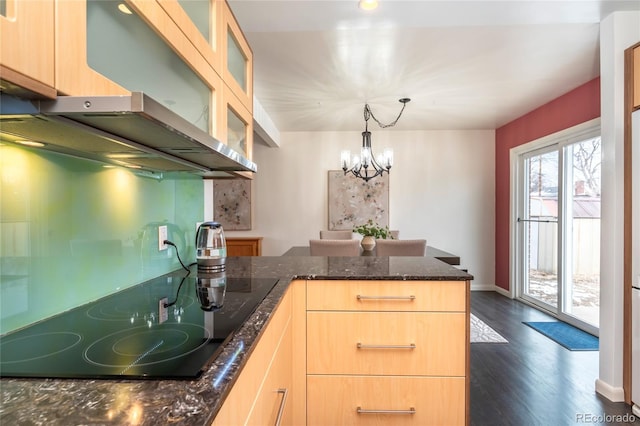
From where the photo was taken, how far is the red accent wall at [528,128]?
3.16 metres

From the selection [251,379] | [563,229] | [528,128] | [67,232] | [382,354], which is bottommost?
[382,354]

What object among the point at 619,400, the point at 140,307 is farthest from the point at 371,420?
the point at 619,400

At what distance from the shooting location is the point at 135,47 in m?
0.86

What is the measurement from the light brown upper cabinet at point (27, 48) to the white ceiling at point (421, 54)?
1.66m

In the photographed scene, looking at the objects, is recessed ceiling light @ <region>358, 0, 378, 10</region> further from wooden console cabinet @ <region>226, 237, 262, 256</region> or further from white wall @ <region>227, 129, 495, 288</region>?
wooden console cabinet @ <region>226, 237, 262, 256</region>

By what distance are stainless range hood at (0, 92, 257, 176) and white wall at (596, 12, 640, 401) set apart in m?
2.35

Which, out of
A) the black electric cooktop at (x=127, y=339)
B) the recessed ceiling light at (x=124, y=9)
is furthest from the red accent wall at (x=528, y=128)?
the recessed ceiling light at (x=124, y=9)

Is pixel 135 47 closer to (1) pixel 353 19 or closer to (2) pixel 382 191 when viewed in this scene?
(1) pixel 353 19

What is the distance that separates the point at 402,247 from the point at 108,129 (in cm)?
262

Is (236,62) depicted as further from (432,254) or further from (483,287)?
(483,287)

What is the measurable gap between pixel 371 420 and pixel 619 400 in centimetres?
177

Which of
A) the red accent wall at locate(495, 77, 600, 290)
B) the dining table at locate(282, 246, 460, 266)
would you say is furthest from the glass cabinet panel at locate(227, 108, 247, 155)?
the red accent wall at locate(495, 77, 600, 290)

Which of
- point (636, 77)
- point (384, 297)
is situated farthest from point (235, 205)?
point (636, 77)

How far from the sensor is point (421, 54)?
257 cm
